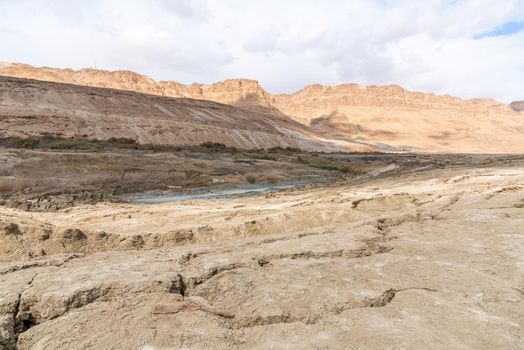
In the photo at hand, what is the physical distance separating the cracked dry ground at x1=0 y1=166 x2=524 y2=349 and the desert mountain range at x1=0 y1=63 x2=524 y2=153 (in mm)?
35763

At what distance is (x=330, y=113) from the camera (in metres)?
101

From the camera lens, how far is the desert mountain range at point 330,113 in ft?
159

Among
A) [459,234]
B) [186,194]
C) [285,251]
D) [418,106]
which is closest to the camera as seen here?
[285,251]

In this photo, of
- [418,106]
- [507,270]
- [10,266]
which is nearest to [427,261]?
[507,270]

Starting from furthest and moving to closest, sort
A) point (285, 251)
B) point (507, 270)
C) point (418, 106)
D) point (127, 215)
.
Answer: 1. point (418, 106)
2. point (127, 215)
3. point (285, 251)
4. point (507, 270)

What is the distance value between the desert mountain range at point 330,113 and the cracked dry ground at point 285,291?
3576 cm

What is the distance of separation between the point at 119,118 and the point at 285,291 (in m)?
40.0

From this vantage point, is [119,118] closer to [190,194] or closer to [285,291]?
[190,194]

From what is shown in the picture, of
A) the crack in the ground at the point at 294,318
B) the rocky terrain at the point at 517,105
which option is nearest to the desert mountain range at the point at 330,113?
the rocky terrain at the point at 517,105

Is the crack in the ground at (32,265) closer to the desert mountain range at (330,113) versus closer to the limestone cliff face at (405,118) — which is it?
the desert mountain range at (330,113)

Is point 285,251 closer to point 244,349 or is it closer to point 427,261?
point 427,261

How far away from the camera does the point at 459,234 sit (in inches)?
226

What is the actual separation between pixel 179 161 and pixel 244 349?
76.2ft

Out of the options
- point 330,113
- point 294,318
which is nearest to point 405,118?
point 330,113
